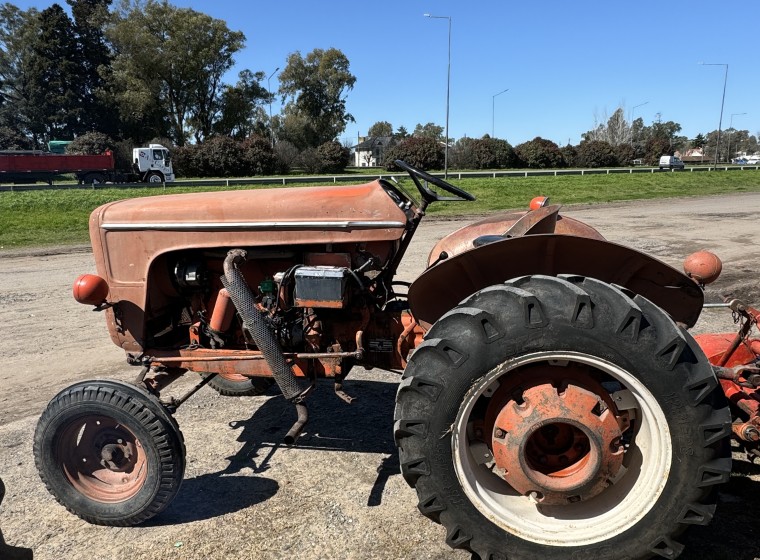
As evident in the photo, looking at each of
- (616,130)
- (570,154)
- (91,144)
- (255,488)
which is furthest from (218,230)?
(616,130)

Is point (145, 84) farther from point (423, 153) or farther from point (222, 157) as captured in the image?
point (423, 153)

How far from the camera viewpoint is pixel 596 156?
154ft

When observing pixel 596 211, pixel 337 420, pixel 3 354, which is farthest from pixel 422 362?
pixel 596 211

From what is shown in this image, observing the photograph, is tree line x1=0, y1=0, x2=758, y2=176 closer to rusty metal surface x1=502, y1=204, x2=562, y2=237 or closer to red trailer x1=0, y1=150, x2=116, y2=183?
red trailer x1=0, y1=150, x2=116, y2=183

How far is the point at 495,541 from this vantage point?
93.4 inches

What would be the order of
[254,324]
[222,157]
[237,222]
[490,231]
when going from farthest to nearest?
[222,157] → [490,231] → [237,222] → [254,324]

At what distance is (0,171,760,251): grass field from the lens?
48.8ft

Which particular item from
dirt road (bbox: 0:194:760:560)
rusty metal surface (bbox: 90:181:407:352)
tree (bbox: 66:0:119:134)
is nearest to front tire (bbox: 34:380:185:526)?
dirt road (bbox: 0:194:760:560)

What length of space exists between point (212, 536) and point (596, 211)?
18.4 metres

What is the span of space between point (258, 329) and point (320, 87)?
5567 centimetres

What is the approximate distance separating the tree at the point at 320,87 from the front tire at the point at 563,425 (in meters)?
53.1

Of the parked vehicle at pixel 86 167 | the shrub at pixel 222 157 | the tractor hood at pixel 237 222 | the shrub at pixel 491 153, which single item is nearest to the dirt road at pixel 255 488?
the tractor hood at pixel 237 222

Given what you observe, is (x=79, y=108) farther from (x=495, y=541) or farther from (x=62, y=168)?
(x=495, y=541)

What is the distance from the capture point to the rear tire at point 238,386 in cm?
455
